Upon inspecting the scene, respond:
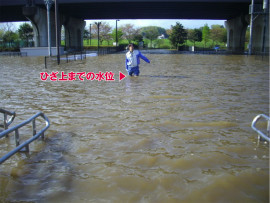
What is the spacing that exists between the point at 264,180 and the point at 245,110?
4.08 metres

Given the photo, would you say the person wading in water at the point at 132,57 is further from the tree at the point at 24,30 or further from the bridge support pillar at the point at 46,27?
the tree at the point at 24,30

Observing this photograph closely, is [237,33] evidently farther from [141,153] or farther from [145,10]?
[141,153]

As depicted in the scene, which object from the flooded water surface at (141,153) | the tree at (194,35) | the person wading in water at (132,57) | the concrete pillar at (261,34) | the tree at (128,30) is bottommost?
the flooded water surface at (141,153)

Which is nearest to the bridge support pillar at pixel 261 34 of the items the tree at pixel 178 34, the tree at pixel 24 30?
the tree at pixel 178 34

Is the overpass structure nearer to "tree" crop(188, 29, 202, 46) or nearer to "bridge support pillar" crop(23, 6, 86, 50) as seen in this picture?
"bridge support pillar" crop(23, 6, 86, 50)

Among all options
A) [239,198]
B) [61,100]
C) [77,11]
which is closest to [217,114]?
[239,198]

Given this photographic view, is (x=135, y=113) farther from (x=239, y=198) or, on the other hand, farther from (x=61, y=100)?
(x=239, y=198)

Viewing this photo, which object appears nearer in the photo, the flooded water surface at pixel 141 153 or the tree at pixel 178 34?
the flooded water surface at pixel 141 153

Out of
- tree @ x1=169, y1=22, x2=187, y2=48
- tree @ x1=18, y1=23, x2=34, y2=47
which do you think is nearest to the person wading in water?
tree @ x1=169, y1=22, x2=187, y2=48

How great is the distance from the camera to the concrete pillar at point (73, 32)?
58.5 m

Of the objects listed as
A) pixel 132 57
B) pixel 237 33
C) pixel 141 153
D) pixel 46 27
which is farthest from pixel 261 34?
pixel 141 153

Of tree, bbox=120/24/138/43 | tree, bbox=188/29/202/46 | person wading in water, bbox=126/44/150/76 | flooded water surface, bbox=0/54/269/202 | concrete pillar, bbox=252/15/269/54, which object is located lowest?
flooded water surface, bbox=0/54/269/202

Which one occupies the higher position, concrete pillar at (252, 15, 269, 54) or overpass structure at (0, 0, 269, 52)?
overpass structure at (0, 0, 269, 52)

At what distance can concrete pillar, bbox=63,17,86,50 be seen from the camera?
58494mm
